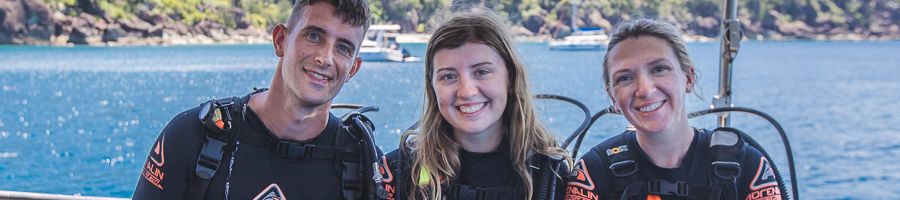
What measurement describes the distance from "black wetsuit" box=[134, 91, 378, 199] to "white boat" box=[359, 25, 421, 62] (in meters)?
43.6

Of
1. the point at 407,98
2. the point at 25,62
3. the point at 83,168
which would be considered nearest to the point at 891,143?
the point at 407,98

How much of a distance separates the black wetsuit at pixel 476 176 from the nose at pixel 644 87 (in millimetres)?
265

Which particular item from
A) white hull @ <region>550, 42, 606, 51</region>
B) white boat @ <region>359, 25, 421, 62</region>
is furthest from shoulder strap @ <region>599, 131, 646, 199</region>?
white hull @ <region>550, 42, 606, 51</region>

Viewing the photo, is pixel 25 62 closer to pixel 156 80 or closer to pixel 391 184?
pixel 156 80

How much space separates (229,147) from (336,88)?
0.27 m

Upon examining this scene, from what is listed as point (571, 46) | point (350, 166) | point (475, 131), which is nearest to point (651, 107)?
point (475, 131)

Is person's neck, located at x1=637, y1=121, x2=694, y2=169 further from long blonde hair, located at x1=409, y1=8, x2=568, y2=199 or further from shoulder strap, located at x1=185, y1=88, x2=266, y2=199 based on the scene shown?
shoulder strap, located at x1=185, y1=88, x2=266, y2=199

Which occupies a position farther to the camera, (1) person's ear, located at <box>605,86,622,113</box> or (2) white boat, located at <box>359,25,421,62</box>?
(2) white boat, located at <box>359,25,421,62</box>

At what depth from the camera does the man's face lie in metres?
1.88

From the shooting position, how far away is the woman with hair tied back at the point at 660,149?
6.18ft

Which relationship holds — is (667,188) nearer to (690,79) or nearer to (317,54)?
(690,79)

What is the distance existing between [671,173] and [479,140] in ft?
1.46

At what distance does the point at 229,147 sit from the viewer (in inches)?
73.2

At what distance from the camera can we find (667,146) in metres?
1.96
